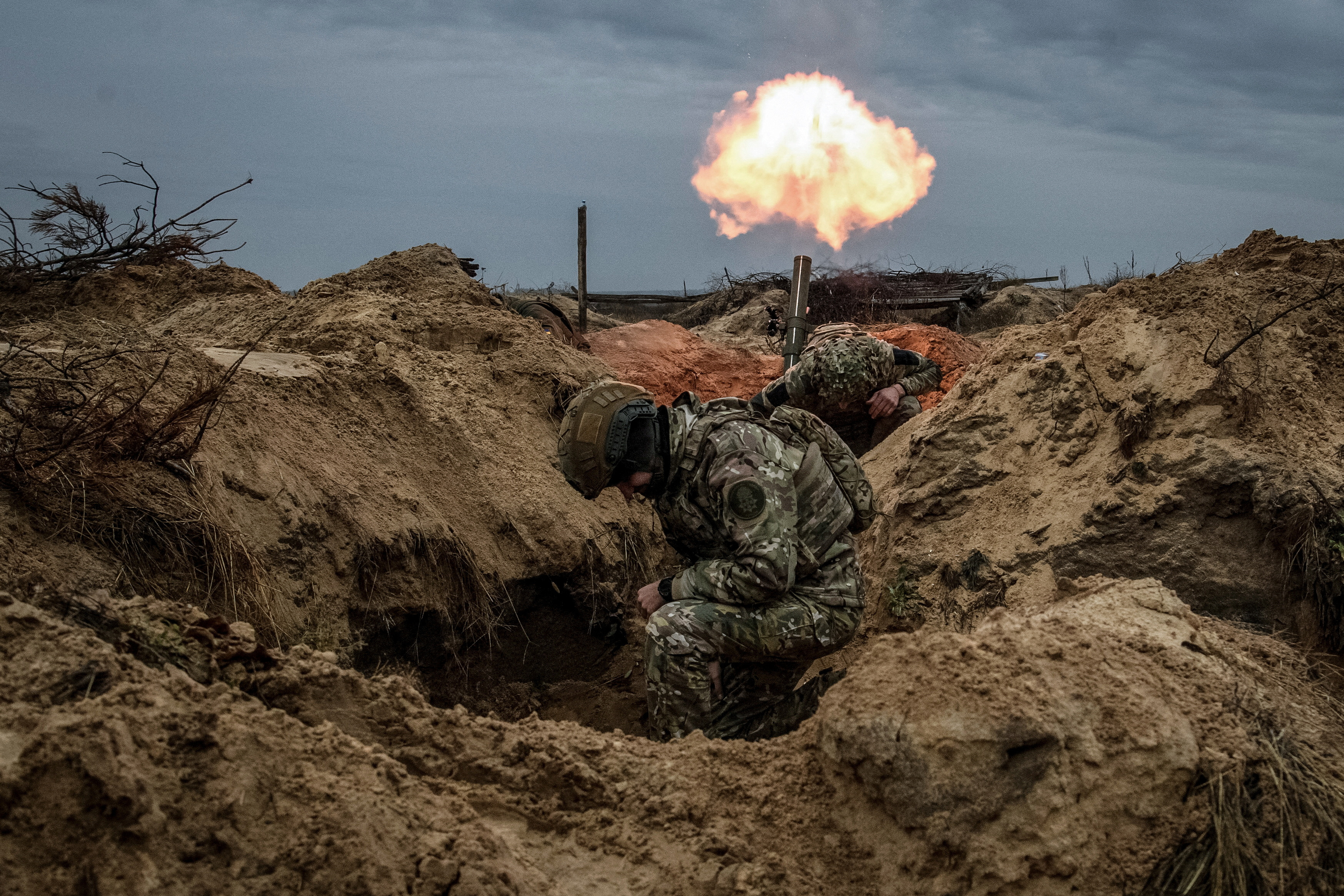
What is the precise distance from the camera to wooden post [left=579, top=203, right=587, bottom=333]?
1311cm

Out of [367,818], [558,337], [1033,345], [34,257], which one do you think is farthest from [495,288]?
[367,818]

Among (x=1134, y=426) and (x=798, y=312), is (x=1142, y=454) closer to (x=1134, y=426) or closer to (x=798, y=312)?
(x=1134, y=426)

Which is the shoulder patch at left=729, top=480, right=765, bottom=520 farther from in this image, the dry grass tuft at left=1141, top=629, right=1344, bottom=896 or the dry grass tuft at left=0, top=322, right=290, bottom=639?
the dry grass tuft at left=0, top=322, right=290, bottom=639

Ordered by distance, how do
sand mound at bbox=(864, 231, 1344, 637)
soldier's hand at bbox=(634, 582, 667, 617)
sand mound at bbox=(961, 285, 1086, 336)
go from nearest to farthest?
soldier's hand at bbox=(634, 582, 667, 617), sand mound at bbox=(864, 231, 1344, 637), sand mound at bbox=(961, 285, 1086, 336)

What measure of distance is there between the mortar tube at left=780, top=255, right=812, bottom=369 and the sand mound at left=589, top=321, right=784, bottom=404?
40.7 inches

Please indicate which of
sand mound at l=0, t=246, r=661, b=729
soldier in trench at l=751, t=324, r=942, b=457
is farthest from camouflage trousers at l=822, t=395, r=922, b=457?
sand mound at l=0, t=246, r=661, b=729

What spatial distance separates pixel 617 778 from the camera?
249 centimetres

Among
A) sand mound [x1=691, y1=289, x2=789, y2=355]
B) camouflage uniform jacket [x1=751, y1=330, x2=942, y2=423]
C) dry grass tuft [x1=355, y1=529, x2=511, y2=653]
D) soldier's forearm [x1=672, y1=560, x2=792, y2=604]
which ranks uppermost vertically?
sand mound [x1=691, y1=289, x2=789, y2=355]

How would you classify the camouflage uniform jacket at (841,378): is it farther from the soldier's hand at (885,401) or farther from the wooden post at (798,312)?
the wooden post at (798,312)

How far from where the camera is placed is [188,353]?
15.4ft

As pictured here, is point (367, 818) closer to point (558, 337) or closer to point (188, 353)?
point (188, 353)

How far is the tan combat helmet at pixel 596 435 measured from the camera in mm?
3496

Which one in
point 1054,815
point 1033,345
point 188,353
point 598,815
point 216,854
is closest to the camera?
point 216,854

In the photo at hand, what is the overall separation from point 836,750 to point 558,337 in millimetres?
6282
